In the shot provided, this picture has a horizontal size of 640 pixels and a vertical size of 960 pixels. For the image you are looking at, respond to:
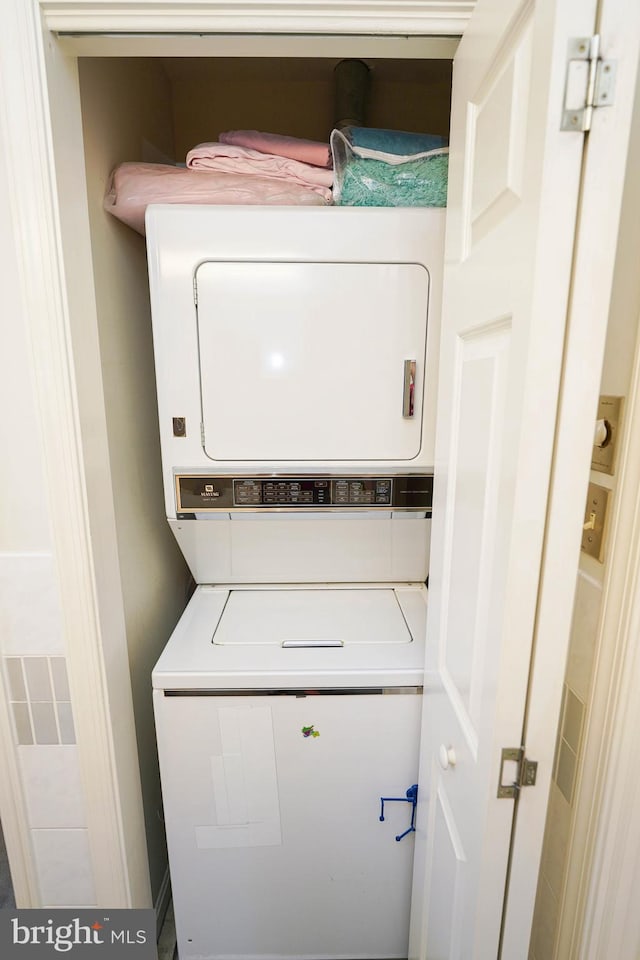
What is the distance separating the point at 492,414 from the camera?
2.51 feet

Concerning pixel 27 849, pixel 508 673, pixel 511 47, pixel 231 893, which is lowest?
pixel 231 893

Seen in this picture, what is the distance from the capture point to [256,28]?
92 cm

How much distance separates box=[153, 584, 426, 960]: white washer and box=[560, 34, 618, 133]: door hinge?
123 cm

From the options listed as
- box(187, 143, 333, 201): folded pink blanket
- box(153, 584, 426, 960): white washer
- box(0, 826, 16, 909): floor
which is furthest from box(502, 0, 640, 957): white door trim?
box(0, 826, 16, 909): floor

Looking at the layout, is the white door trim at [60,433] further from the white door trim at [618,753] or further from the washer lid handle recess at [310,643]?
the white door trim at [618,753]

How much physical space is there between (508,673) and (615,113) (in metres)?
0.75

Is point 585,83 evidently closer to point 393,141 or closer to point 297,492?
point 393,141

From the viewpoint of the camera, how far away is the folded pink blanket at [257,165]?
1.28m

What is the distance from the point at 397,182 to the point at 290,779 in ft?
5.71

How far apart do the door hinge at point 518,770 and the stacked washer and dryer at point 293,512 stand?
558 mm

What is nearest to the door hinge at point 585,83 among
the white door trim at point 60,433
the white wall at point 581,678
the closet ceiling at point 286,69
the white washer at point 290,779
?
the white wall at point 581,678

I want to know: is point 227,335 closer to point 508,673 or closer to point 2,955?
point 508,673

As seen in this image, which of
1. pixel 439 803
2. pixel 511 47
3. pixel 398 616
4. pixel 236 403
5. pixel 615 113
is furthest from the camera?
pixel 398 616

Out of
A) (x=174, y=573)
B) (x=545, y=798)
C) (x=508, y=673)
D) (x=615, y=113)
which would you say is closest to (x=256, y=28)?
(x=615, y=113)
